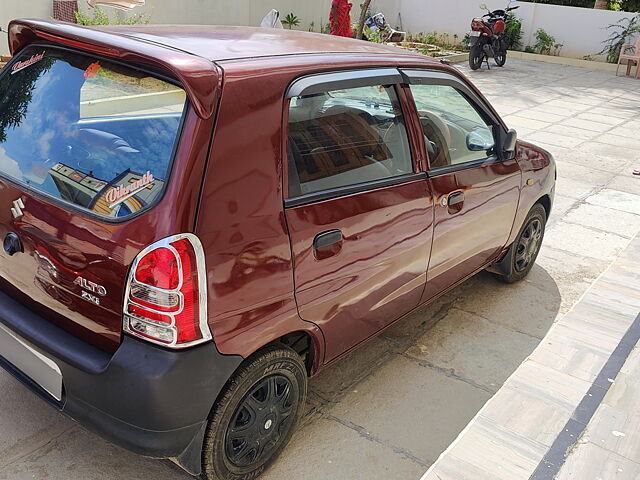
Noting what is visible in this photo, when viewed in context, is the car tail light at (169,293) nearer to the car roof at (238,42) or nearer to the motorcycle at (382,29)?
the car roof at (238,42)

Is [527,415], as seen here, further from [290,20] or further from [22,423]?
[290,20]

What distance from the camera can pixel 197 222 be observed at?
210 cm

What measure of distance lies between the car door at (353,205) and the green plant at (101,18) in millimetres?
8692

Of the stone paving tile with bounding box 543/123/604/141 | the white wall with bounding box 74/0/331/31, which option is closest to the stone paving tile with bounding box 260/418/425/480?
the stone paving tile with bounding box 543/123/604/141

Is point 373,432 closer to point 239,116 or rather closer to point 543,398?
point 543,398

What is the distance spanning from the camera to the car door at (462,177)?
128 inches

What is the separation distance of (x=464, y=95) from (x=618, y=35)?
15.4m

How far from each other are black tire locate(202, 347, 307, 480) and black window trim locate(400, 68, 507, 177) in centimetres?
126

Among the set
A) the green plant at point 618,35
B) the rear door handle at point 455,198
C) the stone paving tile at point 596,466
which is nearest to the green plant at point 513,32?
the green plant at point 618,35

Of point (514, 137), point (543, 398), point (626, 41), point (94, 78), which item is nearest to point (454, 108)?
point (514, 137)

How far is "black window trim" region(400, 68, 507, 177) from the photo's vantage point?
3.13 m

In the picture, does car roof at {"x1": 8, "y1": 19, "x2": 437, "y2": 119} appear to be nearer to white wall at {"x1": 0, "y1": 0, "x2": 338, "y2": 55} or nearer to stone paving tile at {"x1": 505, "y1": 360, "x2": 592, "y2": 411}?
stone paving tile at {"x1": 505, "y1": 360, "x2": 592, "y2": 411}

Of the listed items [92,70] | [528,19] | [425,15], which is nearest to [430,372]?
[92,70]

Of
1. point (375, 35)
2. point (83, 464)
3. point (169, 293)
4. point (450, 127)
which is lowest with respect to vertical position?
point (83, 464)
